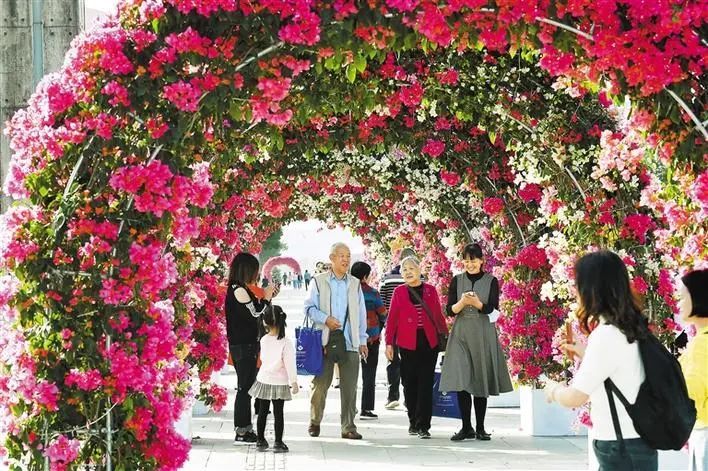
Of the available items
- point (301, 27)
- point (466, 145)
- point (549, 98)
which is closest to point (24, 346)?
point (301, 27)

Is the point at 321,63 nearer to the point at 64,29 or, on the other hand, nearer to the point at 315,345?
the point at 64,29

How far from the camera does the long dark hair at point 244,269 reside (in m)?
10.0

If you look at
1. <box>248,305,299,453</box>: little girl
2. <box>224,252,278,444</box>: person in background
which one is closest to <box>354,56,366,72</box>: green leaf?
<box>248,305,299,453</box>: little girl

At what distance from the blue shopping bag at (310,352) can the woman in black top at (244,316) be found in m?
0.42

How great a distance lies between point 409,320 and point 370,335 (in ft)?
Answer: 7.40

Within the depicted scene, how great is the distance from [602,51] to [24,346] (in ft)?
10.2

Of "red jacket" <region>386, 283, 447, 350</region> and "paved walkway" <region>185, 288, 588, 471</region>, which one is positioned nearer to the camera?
"paved walkway" <region>185, 288, 588, 471</region>

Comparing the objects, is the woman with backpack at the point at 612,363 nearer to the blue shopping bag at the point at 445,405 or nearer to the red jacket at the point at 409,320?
the red jacket at the point at 409,320

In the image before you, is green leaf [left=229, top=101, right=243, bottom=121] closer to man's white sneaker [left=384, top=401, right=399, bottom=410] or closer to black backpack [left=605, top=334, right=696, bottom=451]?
black backpack [left=605, top=334, right=696, bottom=451]

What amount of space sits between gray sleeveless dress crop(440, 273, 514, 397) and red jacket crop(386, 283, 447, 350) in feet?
0.57

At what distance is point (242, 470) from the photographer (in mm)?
8852

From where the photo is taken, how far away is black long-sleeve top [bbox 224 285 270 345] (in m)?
9.97

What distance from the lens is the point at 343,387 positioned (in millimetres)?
10570

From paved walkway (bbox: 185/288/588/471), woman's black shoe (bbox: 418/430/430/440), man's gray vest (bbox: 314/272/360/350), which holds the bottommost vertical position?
paved walkway (bbox: 185/288/588/471)
